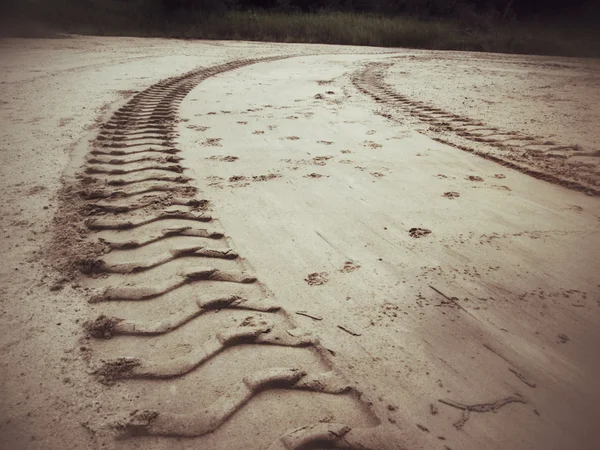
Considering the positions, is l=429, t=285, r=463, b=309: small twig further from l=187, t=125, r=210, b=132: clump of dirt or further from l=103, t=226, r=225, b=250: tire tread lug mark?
l=187, t=125, r=210, b=132: clump of dirt

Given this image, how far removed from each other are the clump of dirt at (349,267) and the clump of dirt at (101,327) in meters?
1.06

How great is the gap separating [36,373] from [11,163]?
7.26ft

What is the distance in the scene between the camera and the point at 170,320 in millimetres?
1572

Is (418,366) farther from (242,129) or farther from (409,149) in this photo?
(242,129)

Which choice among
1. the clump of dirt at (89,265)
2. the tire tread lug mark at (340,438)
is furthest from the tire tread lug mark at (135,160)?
the tire tread lug mark at (340,438)

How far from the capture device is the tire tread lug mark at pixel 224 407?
1.17 m

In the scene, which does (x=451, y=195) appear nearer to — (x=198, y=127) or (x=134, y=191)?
(x=134, y=191)

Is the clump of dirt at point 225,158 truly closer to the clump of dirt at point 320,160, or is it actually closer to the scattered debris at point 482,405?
the clump of dirt at point 320,160

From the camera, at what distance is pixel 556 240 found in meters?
2.19

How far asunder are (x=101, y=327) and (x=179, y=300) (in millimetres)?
320

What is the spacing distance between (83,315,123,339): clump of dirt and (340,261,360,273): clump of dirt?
1.06 m

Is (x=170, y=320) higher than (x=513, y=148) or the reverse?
the reverse

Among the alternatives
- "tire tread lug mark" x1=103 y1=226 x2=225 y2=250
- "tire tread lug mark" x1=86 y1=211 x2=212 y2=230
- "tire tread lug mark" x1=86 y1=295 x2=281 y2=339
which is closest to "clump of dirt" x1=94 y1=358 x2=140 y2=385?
"tire tread lug mark" x1=86 y1=295 x2=281 y2=339

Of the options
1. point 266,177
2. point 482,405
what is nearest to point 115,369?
point 482,405
